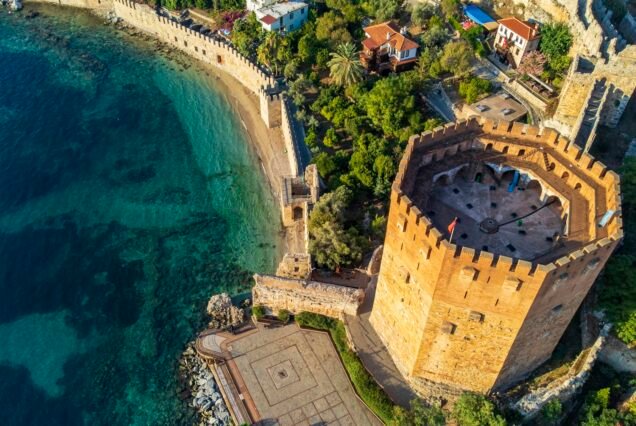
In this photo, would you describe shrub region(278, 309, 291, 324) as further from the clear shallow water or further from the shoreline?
the shoreline

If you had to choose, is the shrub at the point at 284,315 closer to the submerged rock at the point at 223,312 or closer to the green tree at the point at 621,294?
the submerged rock at the point at 223,312

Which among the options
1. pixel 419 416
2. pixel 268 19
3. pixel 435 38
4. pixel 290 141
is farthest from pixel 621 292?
pixel 268 19

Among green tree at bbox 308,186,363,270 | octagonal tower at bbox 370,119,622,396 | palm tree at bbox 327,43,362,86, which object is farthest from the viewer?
palm tree at bbox 327,43,362,86

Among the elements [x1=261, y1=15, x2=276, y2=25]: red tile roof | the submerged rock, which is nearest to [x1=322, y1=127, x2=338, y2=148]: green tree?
[x1=261, y1=15, x2=276, y2=25]: red tile roof

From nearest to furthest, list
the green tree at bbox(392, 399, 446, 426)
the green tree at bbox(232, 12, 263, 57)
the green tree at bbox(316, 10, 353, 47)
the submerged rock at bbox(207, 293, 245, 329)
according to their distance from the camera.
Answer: the green tree at bbox(392, 399, 446, 426) < the submerged rock at bbox(207, 293, 245, 329) < the green tree at bbox(316, 10, 353, 47) < the green tree at bbox(232, 12, 263, 57)

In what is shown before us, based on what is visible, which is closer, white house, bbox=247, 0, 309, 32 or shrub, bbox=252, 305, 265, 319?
shrub, bbox=252, 305, 265, 319

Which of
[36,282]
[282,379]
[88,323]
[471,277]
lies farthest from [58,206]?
[471,277]

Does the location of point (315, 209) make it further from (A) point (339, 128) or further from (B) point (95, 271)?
(B) point (95, 271)
